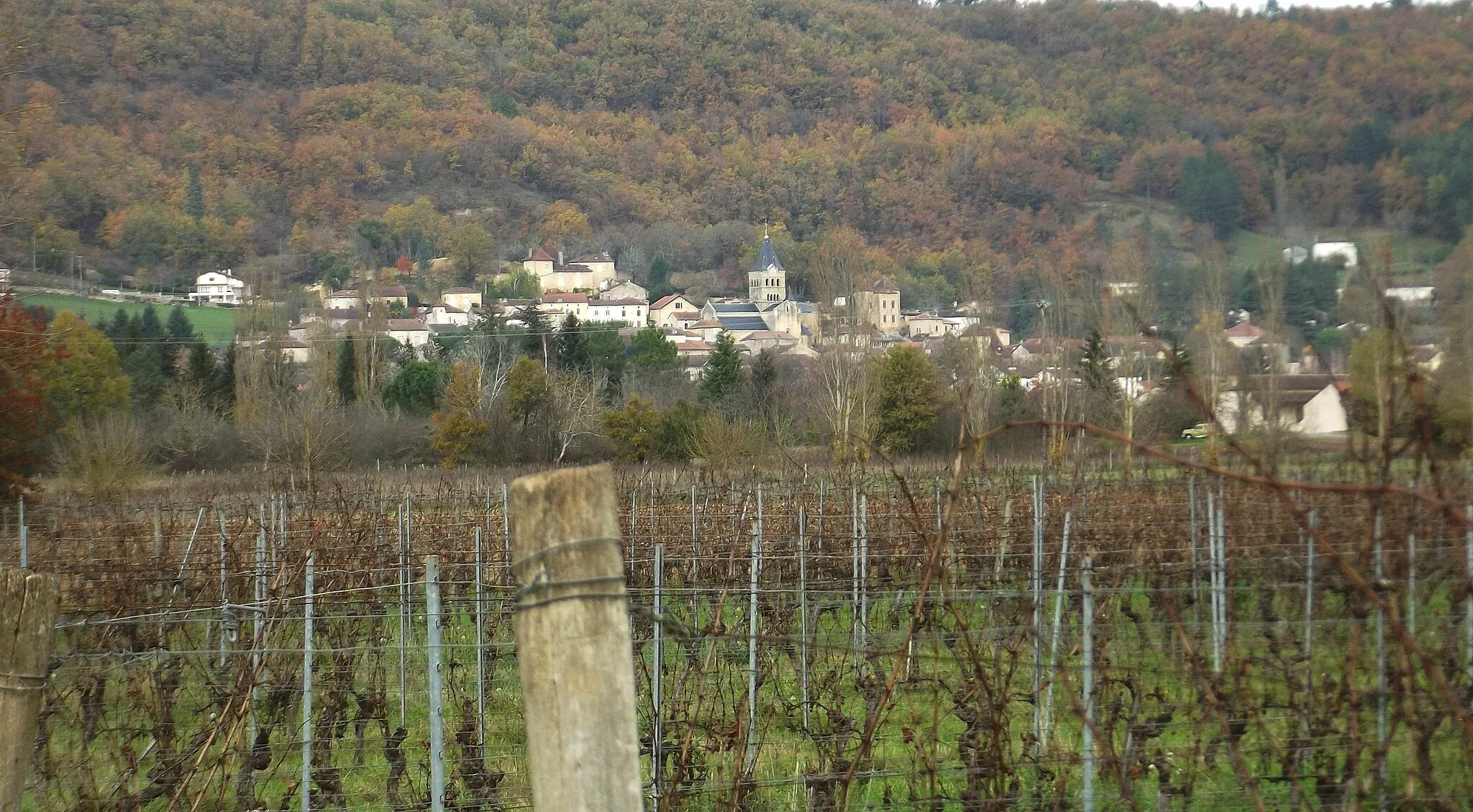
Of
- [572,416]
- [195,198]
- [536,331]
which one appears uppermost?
[195,198]

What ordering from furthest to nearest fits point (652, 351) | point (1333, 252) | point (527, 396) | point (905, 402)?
point (652, 351) < point (1333, 252) < point (527, 396) < point (905, 402)

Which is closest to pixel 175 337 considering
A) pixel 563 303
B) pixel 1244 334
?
pixel 563 303

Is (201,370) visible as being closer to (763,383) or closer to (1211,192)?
(763,383)

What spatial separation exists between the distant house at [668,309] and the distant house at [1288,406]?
63.7m

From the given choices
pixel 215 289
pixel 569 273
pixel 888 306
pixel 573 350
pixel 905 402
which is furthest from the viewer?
pixel 569 273

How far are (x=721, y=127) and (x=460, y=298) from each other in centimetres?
4676

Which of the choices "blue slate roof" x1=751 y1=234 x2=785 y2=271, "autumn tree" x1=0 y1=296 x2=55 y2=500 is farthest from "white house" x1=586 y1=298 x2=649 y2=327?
"autumn tree" x1=0 y1=296 x2=55 y2=500

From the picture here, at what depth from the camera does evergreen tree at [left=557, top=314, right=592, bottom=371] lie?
137ft

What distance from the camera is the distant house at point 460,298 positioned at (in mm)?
83500

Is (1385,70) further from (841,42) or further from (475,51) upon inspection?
(475,51)

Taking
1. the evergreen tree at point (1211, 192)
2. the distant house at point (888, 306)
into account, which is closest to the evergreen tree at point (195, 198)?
the distant house at point (888, 306)

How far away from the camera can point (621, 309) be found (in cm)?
8750

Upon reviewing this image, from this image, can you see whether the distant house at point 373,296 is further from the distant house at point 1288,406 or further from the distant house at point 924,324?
the distant house at point 1288,406

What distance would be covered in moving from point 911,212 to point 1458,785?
99.3 metres
